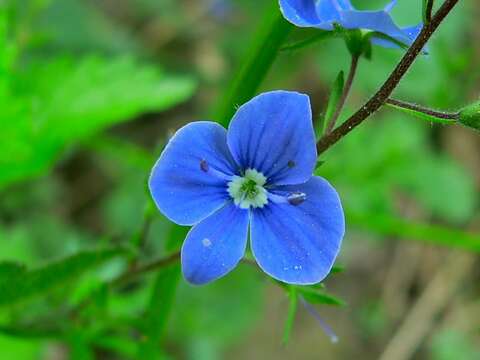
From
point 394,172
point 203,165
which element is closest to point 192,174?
point 203,165

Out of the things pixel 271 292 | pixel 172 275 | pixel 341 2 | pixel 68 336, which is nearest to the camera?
pixel 341 2

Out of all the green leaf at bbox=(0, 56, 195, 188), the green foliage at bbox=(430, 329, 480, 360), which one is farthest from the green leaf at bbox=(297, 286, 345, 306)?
the green foliage at bbox=(430, 329, 480, 360)

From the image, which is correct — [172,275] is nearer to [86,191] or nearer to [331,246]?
[331,246]

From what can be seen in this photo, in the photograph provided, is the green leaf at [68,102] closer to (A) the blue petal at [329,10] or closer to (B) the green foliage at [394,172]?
(B) the green foliage at [394,172]

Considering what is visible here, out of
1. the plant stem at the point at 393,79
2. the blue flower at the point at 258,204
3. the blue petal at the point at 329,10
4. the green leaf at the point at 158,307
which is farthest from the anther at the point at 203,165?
the green leaf at the point at 158,307

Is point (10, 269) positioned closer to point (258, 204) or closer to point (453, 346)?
point (258, 204)

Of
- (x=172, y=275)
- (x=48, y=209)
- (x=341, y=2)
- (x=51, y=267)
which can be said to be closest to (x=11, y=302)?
(x=51, y=267)
